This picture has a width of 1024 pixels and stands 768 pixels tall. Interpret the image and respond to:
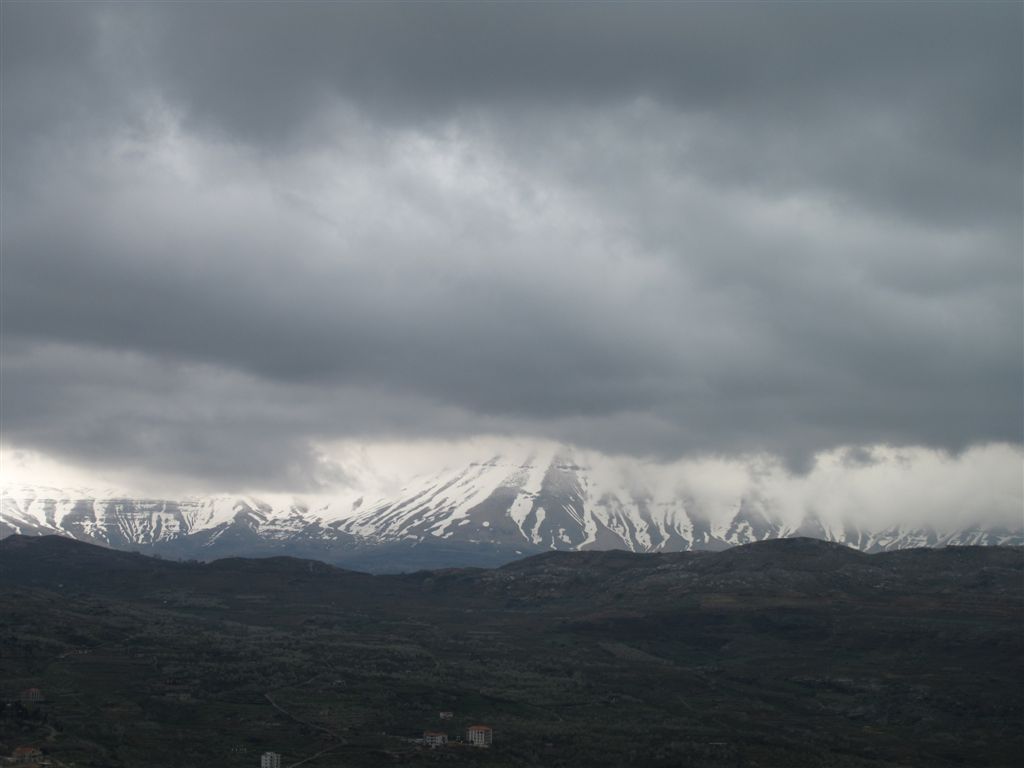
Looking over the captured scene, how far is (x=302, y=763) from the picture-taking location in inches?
4286

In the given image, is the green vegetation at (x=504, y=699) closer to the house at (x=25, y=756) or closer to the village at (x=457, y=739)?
the village at (x=457, y=739)

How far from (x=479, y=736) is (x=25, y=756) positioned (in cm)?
4206

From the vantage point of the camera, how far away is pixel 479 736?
395 ft

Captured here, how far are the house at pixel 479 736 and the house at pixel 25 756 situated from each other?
39994mm

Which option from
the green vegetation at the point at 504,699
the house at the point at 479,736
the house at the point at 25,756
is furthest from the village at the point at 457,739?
the house at the point at 25,756

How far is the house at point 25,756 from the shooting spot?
9950 centimetres

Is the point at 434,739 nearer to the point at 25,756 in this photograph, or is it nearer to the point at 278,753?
the point at 278,753

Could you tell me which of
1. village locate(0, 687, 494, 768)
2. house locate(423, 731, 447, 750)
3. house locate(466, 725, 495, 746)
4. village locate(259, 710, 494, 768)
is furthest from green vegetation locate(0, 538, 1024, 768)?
house locate(423, 731, 447, 750)

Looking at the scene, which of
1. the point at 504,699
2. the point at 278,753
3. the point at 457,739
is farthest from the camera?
the point at 504,699

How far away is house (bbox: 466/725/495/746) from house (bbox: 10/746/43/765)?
3999 centimetres

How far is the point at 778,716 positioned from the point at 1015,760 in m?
28.9

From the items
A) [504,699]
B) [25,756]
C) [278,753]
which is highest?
[504,699]

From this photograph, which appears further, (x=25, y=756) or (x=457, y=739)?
(x=457, y=739)

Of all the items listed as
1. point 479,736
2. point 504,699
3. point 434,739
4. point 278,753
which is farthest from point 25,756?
point 504,699
